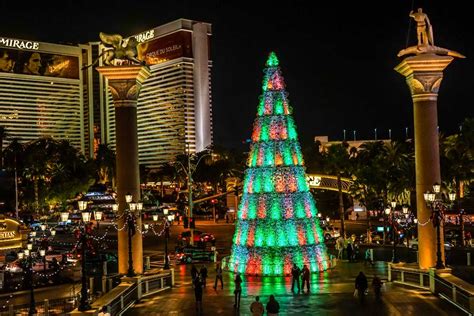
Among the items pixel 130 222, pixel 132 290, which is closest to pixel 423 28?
pixel 130 222

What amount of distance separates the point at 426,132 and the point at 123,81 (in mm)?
13028

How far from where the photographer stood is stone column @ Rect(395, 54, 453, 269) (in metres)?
27.0

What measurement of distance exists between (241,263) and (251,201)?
3171 mm

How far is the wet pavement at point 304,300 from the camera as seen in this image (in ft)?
74.7

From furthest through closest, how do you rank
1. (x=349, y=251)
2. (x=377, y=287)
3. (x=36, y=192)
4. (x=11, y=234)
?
(x=36, y=192) → (x=349, y=251) → (x=11, y=234) → (x=377, y=287)

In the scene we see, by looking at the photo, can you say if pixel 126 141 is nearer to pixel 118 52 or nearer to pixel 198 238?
pixel 118 52

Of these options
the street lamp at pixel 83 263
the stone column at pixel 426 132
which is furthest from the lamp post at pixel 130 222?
the stone column at pixel 426 132

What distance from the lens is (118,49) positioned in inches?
1096

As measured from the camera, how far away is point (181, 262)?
40125 millimetres

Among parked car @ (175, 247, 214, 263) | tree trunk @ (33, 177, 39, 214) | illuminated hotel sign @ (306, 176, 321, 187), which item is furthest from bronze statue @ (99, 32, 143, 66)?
tree trunk @ (33, 177, 39, 214)

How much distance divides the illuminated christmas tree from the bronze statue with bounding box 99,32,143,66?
834cm

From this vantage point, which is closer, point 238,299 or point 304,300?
point 238,299

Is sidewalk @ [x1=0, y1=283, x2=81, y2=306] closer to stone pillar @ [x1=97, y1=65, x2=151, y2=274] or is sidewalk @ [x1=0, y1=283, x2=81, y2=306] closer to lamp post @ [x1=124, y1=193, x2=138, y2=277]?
stone pillar @ [x1=97, y1=65, x2=151, y2=274]

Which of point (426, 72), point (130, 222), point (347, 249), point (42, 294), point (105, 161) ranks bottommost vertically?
point (42, 294)
